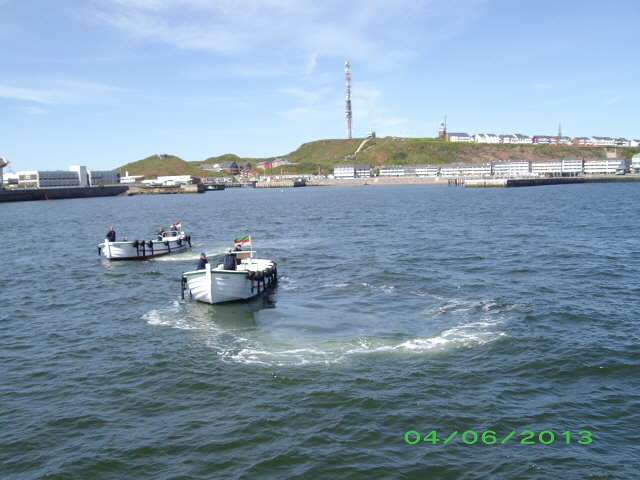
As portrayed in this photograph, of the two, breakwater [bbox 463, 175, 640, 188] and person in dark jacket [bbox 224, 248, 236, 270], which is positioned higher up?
breakwater [bbox 463, 175, 640, 188]

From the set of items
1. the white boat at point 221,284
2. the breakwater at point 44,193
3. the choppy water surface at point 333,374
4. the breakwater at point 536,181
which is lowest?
the choppy water surface at point 333,374

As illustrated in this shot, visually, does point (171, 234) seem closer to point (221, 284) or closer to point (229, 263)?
point (229, 263)

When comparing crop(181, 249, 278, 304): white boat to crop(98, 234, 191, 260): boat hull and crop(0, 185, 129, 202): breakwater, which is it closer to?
crop(98, 234, 191, 260): boat hull

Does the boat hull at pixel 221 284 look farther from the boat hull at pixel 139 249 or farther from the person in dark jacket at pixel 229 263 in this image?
the boat hull at pixel 139 249

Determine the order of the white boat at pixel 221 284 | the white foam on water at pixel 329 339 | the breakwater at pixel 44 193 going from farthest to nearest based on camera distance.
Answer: the breakwater at pixel 44 193 < the white boat at pixel 221 284 < the white foam on water at pixel 329 339

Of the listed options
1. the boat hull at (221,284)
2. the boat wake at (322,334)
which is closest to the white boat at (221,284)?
the boat hull at (221,284)

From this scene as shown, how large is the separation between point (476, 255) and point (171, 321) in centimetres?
2607

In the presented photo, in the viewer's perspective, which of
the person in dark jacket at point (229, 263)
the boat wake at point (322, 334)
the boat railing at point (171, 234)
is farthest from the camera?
the boat railing at point (171, 234)

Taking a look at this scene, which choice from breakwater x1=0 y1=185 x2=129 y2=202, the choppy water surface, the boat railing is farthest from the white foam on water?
breakwater x1=0 y1=185 x2=129 y2=202

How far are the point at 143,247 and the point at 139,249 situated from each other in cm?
45

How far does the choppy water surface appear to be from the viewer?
12.4 meters

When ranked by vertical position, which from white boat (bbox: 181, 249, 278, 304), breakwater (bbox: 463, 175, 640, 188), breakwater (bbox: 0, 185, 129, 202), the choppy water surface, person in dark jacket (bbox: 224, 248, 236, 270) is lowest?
the choppy water surface

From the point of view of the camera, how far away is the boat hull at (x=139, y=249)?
1666 inches

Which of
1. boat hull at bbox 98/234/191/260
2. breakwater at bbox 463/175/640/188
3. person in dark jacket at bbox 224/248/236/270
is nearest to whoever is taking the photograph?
person in dark jacket at bbox 224/248/236/270
